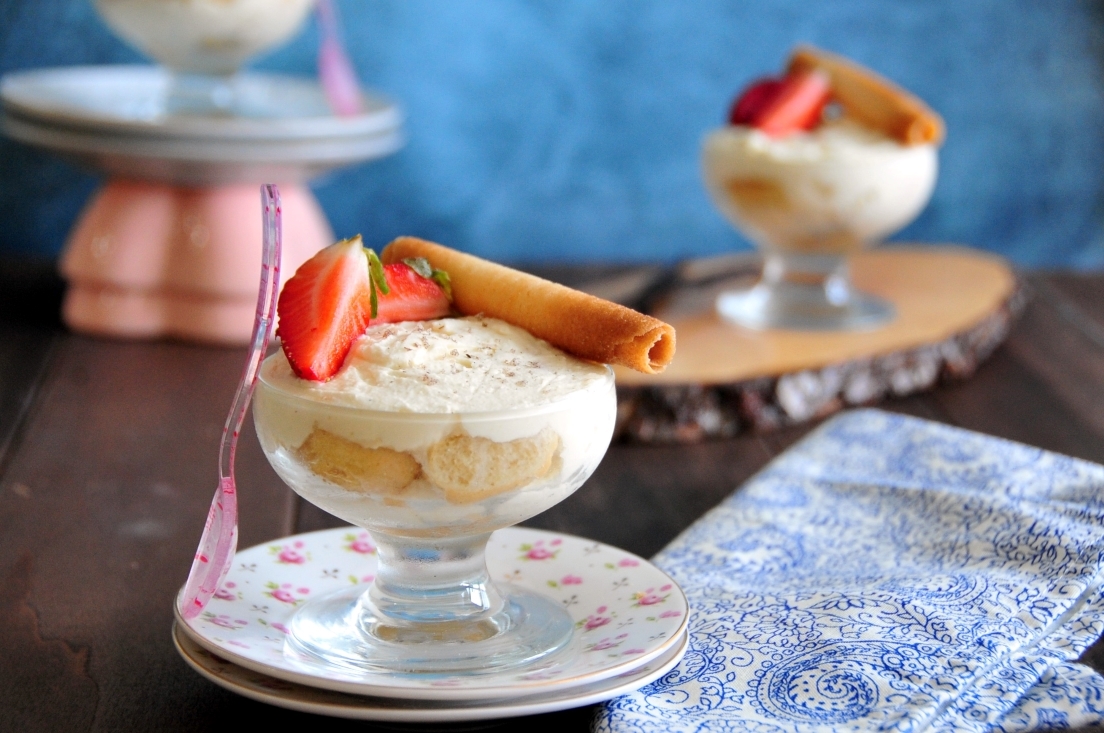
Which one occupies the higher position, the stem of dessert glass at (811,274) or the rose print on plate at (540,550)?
the rose print on plate at (540,550)

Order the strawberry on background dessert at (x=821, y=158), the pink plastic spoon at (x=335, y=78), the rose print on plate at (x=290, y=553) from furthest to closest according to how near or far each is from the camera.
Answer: the pink plastic spoon at (x=335, y=78), the strawberry on background dessert at (x=821, y=158), the rose print on plate at (x=290, y=553)

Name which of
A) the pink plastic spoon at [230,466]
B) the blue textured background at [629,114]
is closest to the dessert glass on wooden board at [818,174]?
the blue textured background at [629,114]

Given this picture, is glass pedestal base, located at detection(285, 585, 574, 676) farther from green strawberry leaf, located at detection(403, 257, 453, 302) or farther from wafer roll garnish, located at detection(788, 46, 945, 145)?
wafer roll garnish, located at detection(788, 46, 945, 145)

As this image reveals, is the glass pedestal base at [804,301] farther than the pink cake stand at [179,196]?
Yes

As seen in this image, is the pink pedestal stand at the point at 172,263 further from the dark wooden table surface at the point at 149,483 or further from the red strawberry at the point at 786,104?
the red strawberry at the point at 786,104

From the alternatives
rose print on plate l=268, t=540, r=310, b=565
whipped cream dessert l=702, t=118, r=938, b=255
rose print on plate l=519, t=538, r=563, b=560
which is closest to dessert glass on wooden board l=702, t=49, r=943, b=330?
whipped cream dessert l=702, t=118, r=938, b=255

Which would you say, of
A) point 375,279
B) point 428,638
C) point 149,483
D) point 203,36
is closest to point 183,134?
point 203,36

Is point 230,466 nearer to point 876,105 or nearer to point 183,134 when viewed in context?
point 183,134
